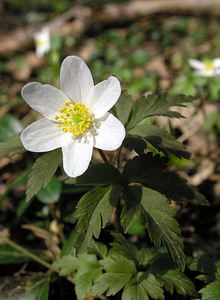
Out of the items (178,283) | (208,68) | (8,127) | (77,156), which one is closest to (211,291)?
(178,283)

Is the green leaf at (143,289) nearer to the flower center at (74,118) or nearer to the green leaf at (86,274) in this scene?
the green leaf at (86,274)

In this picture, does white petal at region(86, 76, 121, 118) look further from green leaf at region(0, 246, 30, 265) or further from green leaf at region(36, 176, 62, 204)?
green leaf at region(0, 246, 30, 265)

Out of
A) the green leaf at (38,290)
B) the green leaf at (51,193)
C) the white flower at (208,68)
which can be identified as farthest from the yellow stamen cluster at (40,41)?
the green leaf at (38,290)

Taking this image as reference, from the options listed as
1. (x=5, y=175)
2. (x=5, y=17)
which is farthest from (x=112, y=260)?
(x=5, y=17)

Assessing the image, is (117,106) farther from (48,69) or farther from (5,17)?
(5,17)

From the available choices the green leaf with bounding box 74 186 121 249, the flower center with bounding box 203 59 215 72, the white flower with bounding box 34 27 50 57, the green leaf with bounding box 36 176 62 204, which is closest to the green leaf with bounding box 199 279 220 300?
the green leaf with bounding box 74 186 121 249

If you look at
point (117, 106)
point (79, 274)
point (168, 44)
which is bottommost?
point (168, 44)
